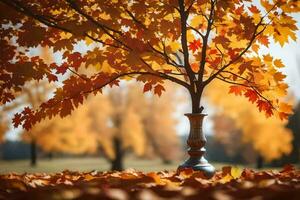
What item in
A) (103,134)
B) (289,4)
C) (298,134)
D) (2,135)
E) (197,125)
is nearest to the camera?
(289,4)

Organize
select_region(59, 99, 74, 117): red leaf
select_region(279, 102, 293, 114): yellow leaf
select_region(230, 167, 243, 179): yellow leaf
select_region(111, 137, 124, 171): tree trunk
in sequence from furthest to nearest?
1. select_region(111, 137, 124, 171): tree trunk
2. select_region(279, 102, 293, 114): yellow leaf
3. select_region(59, 99, 74, 117): red leaf
4. select_region(230, 167, 243, 179): yellow leaf

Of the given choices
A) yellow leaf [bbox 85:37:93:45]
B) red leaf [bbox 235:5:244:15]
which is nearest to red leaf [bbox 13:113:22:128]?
yellow leaf [bbox 85:37:93:45]

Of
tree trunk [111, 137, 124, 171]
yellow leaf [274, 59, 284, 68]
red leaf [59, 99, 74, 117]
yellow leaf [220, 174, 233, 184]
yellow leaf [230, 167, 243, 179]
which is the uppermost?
yellow leaf [274, 59, 284, 68]

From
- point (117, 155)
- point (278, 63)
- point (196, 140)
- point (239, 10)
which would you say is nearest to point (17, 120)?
point (196, 140)


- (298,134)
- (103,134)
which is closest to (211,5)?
(103,134)

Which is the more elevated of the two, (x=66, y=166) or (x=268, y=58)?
(x=268, y=58)

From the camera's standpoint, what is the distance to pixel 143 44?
433cm

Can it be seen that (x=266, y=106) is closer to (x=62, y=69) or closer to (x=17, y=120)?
(x=62, y=69)

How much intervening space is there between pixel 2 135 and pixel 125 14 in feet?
58.9

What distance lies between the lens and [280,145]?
24.6 m

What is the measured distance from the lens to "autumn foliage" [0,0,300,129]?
168 inches

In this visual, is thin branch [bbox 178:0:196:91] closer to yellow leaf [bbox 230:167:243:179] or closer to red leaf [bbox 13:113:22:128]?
yellow leaf [bbox 230:167:243:179]

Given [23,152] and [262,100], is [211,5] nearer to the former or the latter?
[262,100]

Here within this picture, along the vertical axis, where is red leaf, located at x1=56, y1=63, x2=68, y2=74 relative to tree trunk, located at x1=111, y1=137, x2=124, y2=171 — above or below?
above
